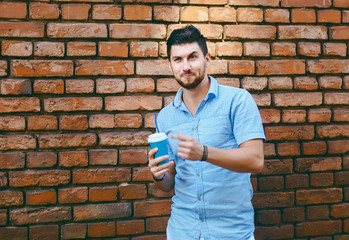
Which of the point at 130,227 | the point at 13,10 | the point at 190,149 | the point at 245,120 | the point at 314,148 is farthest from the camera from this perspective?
the point at 314,148

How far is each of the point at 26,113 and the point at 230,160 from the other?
1.30 metres

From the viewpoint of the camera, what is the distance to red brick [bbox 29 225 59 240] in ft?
5.35

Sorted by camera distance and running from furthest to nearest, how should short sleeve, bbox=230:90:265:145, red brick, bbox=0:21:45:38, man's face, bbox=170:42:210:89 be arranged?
red brick, bbox=0:21:45:38 → man's face, bbox=170:42:210:89 → short sleeve, bbox=230:90:265:145

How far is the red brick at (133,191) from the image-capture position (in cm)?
169

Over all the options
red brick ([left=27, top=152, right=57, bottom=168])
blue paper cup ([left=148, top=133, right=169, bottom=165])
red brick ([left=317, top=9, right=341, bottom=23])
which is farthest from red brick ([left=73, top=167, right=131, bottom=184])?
red brick ([left=317, top=9, right=341, bottom=23])

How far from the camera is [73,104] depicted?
1636mm

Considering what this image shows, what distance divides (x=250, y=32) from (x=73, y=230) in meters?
1.77

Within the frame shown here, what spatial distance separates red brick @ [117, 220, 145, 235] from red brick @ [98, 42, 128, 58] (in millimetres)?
1101

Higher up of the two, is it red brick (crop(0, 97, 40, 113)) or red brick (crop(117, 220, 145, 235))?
red brick (crop(0, 97, 40, 113))

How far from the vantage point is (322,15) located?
5.89 ft

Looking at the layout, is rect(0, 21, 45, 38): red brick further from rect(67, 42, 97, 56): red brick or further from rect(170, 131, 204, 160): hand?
rect(170, 131, 204, 160): hand

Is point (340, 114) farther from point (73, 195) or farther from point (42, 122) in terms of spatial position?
point (42, 122)

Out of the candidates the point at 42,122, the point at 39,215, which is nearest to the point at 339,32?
the point at 42,122

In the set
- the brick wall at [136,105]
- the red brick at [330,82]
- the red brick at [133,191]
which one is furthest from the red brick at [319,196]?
the red brick at [133,191]
